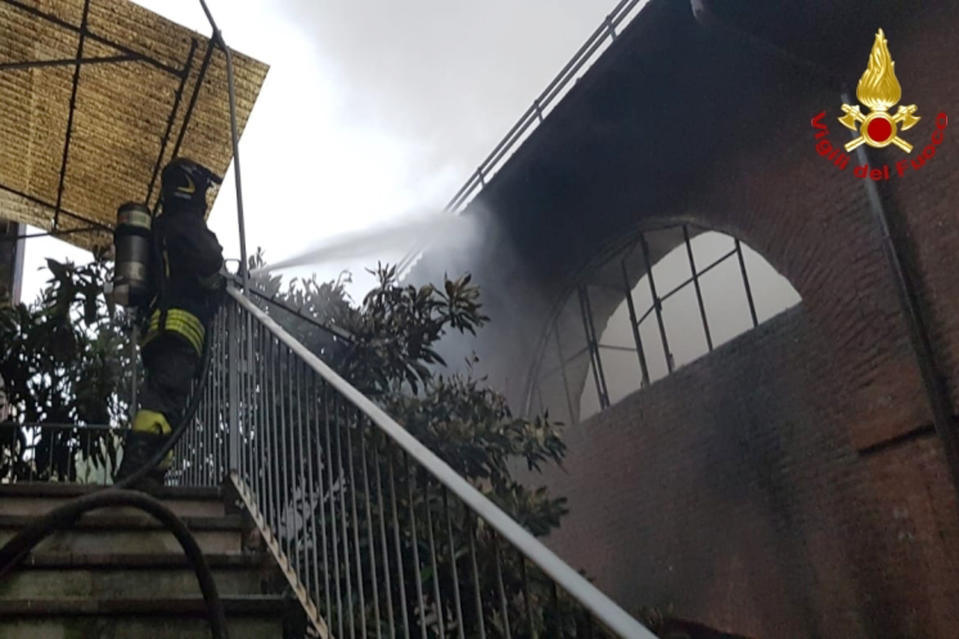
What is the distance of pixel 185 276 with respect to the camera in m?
3.96

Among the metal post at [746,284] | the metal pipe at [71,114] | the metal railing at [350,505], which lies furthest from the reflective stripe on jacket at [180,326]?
the metal post at [746,284]

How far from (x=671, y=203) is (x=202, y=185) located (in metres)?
4.69

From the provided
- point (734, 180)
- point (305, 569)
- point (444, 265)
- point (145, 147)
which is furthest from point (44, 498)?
point (444, 265)

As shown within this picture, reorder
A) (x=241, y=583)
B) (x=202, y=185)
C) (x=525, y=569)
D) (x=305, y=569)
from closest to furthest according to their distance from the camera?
(x=525, y=569) < (x=305, y=569) < (x=241, y=583) < (x=202, y=185)

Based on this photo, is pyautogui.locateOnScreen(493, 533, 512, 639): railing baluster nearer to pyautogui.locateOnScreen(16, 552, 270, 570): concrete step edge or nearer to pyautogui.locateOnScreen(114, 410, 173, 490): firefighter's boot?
pyautogui.locateOnScreen(16, 552, 270, 570): concrete step edge

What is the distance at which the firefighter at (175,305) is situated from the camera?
3742 mm

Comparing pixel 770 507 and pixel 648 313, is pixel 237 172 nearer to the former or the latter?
pixel 770 507

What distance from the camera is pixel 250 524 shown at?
Result: 3.17 meters

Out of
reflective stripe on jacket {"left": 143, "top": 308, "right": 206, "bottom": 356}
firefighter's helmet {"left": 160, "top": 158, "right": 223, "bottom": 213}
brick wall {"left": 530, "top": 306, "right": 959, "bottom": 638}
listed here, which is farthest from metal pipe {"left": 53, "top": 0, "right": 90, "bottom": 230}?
brick wall {"left": 530, "top": 306, "right": 959, "bottom": 638}

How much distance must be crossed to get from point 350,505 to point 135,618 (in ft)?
2.45

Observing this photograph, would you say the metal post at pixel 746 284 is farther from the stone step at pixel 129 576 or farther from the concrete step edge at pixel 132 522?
the stone step at pixel 129 576

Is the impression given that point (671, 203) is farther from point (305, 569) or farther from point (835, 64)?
point (305, 569)

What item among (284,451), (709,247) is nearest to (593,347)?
(709,247)

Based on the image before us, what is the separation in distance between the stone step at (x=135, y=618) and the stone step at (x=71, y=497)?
608mm
